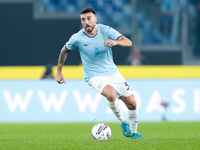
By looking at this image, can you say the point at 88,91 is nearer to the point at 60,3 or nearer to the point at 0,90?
the point at 0,90

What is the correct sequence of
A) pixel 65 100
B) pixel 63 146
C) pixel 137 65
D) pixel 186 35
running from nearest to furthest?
pixel 63 146 → pixel 65 100 → pixel 137 65 → pixel 186 35

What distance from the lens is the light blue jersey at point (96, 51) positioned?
748 centimetres

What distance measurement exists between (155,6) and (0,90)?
691cm

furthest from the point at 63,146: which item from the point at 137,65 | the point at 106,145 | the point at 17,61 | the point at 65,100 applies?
the point at 17,61

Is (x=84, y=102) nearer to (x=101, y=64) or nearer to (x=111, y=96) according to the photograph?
(x=101, y=64)

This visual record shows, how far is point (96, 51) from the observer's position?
7.48 metres

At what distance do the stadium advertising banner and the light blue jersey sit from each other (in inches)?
211

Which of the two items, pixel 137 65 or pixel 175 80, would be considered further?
pixel 137 65

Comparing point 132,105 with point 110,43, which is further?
point 132,105

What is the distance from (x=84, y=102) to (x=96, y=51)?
5.61 meters

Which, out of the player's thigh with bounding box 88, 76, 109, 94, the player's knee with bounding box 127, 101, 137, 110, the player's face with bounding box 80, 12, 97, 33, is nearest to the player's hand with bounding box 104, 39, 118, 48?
the player's face with bounding box 80, 12, 97, 33

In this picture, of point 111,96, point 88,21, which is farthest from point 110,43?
point 111,96

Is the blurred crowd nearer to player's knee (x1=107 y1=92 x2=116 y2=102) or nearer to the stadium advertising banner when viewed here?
the stadium advertising banner

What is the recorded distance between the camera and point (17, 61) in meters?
17.4
